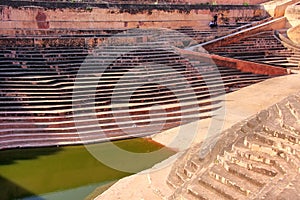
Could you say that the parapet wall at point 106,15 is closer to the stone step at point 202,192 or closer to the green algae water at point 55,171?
the green algae water at point 55,171

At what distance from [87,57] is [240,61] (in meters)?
4.86

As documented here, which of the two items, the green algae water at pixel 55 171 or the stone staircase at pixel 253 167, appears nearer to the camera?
the stone staircase at pixel 253 167

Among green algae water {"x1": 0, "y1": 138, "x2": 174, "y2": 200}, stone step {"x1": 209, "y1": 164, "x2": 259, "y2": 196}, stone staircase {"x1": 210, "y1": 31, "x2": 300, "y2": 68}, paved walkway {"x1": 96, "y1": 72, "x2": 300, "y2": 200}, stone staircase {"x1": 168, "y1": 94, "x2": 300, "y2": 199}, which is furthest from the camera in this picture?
stone staircase {"x1": 210, "y1": 31, "x2": 300, "y2": 68}

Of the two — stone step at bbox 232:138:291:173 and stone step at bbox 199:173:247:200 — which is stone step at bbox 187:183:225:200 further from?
stone step at bbox 232:138:291:173

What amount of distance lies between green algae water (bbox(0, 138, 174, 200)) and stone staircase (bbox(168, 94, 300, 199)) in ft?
6.99

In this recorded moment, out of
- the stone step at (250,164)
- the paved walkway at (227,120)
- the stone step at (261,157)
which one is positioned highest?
the stone step at (261,157)

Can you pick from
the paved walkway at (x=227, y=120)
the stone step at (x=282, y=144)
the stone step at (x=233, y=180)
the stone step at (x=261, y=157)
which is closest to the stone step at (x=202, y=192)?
→ the stone step at (x=233, y=180)

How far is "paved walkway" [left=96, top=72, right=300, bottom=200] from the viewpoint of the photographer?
603cm

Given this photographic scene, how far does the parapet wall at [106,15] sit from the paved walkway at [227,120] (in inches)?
142

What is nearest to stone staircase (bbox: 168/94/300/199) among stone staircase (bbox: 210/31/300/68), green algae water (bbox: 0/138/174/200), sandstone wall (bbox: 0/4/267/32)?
green algae water (bbox: 0/138/174/200)

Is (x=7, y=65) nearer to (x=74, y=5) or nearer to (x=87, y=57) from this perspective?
(x=87, y=57)

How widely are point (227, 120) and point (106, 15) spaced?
5.27 metres

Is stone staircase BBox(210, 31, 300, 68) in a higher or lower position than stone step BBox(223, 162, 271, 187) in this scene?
higher

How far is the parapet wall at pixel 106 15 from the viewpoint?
37.2 ft
